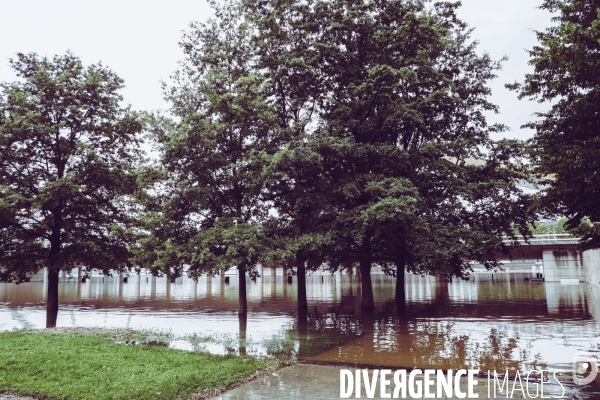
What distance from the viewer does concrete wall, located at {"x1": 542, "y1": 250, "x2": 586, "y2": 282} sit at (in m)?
45.2

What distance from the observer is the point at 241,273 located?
18125mm

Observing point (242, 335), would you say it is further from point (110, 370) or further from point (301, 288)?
point (301, 288)

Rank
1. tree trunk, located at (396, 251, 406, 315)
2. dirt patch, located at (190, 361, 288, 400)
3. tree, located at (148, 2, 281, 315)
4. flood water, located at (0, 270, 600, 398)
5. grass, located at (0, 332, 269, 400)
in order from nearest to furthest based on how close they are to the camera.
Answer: dirt patch, located at (190, 361, 288, 400)
grass, located at (0, 332, 269, 400)
flood water, located at (0, 270, 600, 398)
tree, located at (148, 2, 281, 315)
tree trunk, located at (396, 251, 406, 315)

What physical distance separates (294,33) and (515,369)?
54.3 ft

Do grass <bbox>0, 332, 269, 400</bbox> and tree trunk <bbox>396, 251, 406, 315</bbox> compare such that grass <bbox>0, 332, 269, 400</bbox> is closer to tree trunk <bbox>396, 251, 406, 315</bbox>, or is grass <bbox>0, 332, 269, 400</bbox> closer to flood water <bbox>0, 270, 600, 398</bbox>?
flood water <bbox>0, 270, 600, 398</bbox>

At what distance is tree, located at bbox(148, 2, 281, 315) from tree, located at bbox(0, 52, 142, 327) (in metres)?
2.11

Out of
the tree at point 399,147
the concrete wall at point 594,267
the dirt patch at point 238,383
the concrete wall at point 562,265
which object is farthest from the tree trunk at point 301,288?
the concrete wall at point 562,265

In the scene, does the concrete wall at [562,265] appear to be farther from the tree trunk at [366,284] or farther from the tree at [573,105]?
the tree at [573,105]

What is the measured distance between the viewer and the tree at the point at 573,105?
38.5 feet

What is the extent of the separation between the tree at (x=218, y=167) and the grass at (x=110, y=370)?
523 cm

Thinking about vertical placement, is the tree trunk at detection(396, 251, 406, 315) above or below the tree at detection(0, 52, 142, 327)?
below

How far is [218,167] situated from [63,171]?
245 inches

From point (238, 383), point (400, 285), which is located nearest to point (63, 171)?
point (238, 383)

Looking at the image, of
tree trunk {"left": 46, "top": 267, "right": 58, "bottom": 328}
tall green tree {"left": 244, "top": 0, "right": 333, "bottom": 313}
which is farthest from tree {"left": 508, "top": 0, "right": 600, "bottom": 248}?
tree trunk {"left": 46, "top": 267, "right": 58, "bottom": 328}
